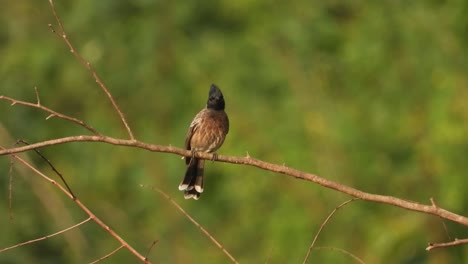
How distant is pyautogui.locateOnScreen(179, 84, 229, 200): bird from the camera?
7.22 meters

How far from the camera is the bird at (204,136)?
7223 millimetres

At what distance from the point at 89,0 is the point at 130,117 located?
1.96 metres

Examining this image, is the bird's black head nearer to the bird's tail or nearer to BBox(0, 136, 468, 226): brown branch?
the bird's tail

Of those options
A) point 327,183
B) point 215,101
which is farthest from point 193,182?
point 327,183

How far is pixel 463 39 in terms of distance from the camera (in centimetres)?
1183

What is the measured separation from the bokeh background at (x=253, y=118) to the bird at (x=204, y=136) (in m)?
3.04

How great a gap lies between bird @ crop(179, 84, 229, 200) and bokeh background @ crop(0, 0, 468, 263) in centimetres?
304

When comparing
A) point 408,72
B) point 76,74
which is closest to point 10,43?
point 76,74

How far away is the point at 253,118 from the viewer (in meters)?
13.1

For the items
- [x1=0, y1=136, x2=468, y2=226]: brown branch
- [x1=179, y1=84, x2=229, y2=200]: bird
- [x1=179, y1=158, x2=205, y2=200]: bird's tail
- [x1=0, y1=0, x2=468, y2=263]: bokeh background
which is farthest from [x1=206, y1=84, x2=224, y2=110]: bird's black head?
[x1=0, y1=0, x2=468, y2=263]: bokeh background

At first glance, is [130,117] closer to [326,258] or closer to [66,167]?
[66,167]

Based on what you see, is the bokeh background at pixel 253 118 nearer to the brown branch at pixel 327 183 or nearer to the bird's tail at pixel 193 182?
the bird's tail at pixel 193 182

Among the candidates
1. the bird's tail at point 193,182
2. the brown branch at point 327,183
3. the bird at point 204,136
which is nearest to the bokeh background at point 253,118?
the bird at point 204,136

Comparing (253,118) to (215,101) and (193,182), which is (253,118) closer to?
(215,101)
